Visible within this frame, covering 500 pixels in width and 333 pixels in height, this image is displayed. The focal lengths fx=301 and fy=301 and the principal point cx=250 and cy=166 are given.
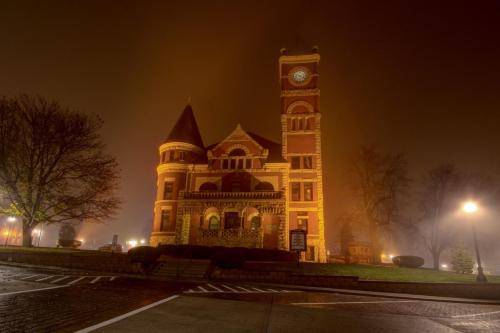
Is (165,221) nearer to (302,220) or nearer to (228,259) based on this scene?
(302,220)

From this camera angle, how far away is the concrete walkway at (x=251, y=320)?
259 inches

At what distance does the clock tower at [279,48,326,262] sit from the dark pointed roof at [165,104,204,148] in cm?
1329

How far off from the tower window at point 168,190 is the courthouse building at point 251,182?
140mm

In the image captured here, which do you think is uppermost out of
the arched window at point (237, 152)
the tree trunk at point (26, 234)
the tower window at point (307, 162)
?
the arched window at point (237, 152)

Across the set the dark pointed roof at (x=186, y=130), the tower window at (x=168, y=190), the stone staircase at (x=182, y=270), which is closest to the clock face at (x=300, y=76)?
the dark pointed roof at (x=186, y=130)

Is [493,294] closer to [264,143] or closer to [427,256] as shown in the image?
[264,143]

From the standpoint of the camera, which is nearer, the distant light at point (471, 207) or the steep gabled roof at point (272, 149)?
the distant light at point (471, 207)

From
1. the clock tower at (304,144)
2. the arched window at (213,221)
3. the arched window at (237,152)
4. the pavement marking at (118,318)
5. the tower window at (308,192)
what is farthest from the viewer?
the arched window at (237,152)

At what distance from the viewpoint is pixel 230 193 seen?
119ft

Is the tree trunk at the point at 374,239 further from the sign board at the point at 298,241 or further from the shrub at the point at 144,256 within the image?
the shrub at the point at 144,256

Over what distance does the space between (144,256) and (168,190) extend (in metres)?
18.8

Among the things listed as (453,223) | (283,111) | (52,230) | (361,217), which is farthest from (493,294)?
(52,230)

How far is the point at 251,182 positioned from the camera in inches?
1580

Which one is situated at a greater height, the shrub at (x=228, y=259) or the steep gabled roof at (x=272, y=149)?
the steep gabled roof at (x=272, y=149)
